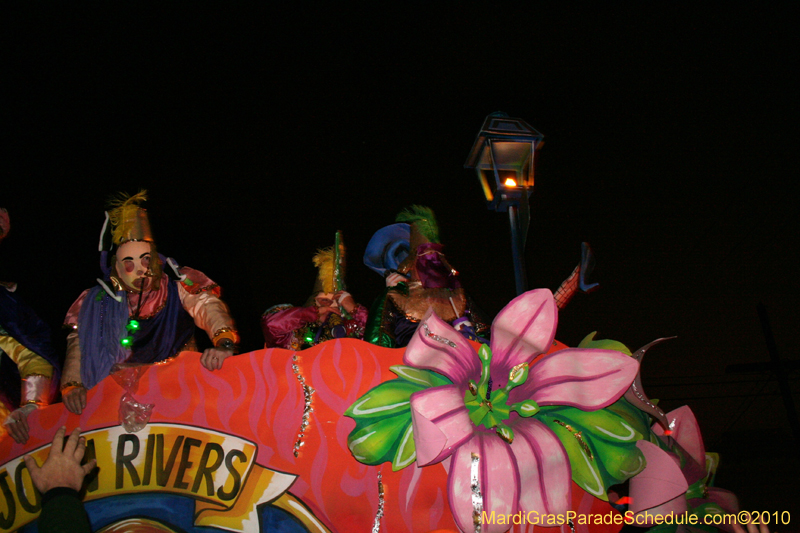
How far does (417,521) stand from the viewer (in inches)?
95.9

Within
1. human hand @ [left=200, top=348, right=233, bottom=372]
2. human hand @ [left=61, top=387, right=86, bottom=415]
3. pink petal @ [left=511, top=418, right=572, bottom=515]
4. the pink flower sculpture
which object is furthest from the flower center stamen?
human hand @ [left=61, top=387, right=86, bottom=415]

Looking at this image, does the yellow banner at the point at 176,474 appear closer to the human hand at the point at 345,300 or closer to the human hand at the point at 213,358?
the human hand at the point at 213,358

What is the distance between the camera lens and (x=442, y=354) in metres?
A: 2.42

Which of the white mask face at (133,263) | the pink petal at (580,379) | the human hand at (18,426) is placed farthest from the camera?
the white mask face at (133,263)

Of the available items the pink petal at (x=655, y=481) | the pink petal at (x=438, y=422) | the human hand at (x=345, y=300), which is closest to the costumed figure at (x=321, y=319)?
the human hand at (x=345, y=300)

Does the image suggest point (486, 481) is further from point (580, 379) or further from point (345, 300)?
point (345, 300)

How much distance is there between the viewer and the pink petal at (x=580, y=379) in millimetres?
2398

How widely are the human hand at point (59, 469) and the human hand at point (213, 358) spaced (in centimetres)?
80

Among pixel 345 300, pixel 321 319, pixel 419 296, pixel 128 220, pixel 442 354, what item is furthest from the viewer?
pixel 321 319

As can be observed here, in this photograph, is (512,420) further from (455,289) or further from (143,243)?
(143,243)

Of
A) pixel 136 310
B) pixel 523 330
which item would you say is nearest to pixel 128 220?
pixel 136 310

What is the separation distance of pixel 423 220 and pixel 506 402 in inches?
82.1

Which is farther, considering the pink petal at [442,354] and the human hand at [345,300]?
the human hand at [345,300]

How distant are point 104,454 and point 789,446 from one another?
63.7 ft
